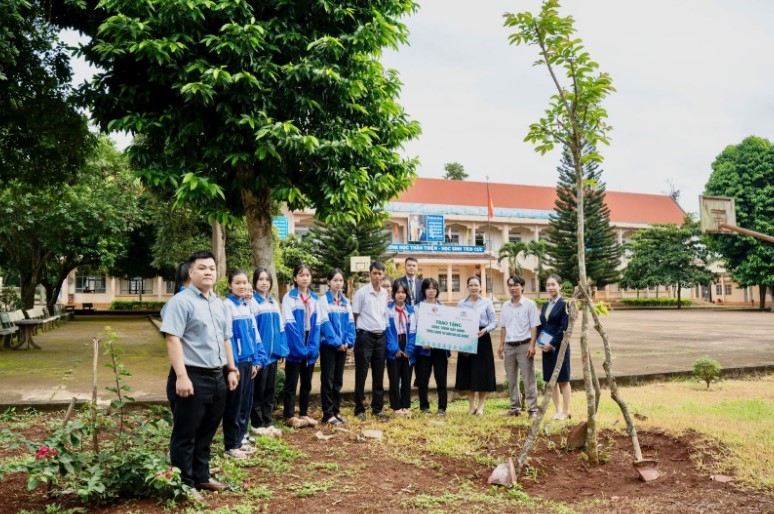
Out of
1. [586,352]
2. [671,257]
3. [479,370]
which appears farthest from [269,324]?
[671,257]

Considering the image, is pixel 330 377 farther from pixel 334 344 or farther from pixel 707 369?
pixel 707 369

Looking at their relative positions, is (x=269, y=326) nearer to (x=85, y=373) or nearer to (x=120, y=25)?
(x=120, y=25)

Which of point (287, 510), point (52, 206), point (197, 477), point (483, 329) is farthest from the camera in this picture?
point (52, 206)

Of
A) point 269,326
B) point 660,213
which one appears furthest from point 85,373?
point 660,213

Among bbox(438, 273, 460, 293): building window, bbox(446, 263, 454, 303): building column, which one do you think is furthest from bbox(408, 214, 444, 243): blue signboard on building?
bbox(438, 273, 460, 293): building window

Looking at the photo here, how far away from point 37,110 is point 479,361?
777 cm

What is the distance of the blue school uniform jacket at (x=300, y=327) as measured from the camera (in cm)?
562

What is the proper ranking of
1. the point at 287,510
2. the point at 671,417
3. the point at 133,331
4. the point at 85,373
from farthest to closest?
the point at 133,331 < the point at 85,373 < the point at 671,417 < the point at 287,510

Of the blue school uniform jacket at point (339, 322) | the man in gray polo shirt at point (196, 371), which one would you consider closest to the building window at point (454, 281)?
the blue school uniform jacket at point (339, 322)

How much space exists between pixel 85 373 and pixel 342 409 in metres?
4.22

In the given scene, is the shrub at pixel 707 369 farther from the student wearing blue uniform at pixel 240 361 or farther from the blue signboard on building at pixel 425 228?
A: the blue signboard on building at pixel 425 228

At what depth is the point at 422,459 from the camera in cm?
465

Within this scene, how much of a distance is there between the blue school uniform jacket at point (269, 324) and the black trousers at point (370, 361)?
37.6 inches

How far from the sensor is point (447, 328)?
6.23 meters
